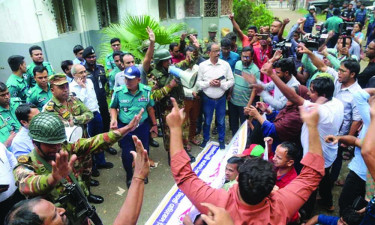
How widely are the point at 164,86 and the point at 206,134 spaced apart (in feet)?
4.89

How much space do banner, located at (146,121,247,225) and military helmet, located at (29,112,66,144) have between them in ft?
4.59

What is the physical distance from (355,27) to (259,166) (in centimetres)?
897

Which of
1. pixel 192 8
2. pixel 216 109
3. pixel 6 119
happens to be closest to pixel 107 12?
pixel 192 8

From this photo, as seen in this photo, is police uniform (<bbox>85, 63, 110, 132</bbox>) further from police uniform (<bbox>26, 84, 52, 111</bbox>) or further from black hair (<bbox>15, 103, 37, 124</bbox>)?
black hair (<bbox>15, 103, 37, 124</bbox>)

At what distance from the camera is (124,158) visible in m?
4.10

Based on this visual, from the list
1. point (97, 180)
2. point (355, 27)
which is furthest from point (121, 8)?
point (355, 27)

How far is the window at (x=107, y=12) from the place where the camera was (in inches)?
379

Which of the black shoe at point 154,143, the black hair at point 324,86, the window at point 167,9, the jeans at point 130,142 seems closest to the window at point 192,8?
the window at point 167,9

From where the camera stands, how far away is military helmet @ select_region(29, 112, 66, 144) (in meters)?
2.10

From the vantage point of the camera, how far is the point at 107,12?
984cm

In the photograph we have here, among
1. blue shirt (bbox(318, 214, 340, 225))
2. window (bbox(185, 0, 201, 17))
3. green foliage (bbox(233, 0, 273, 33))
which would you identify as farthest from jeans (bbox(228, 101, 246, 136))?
green foliage (bbox(233, 0, 273, 33))

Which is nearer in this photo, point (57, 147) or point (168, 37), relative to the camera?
point (57, 147)

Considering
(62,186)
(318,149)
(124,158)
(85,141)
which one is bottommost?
(124,158)

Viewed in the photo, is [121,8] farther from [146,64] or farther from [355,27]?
[355,27]
